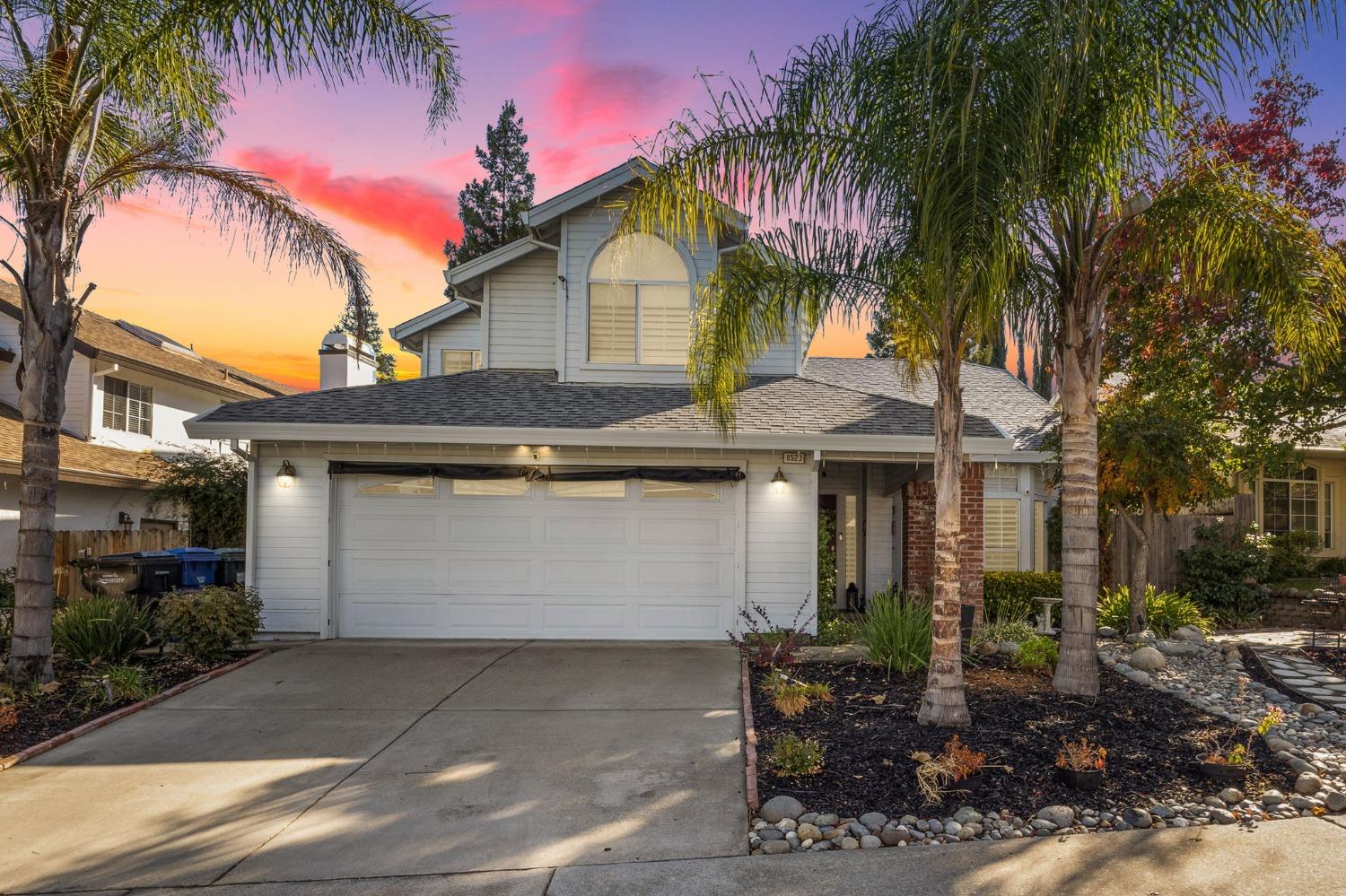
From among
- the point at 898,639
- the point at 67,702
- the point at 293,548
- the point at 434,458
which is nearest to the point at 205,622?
the point at 293,548

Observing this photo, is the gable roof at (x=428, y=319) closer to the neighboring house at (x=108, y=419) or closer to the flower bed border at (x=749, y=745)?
the neighboring house at (x=108, y=419)

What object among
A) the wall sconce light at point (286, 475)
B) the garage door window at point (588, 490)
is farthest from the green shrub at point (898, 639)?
the wall sconce light at point (286, 475)

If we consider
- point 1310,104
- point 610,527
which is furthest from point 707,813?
point 1310,104

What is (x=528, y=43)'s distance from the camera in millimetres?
10742

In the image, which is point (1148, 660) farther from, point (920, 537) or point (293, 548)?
point (293, 548)

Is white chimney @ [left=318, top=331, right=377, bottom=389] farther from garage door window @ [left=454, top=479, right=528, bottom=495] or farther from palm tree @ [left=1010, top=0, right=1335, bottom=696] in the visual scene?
palm tree @ [left=1010, top=0, right=1335, bottom=696]

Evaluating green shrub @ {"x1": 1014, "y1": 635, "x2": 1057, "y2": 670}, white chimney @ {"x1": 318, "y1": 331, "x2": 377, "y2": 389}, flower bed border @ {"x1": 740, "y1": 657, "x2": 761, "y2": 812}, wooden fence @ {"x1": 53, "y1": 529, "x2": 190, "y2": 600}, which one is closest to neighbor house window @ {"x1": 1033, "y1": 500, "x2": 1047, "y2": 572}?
green shrub @ {"x1": 1014, "y1": 635, "x2": 1057, "y2": 670}

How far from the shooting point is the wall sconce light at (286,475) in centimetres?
1027

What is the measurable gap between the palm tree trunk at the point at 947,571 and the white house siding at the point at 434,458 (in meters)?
3.99

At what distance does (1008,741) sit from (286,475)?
28.5ft

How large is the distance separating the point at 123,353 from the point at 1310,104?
20.6 meters

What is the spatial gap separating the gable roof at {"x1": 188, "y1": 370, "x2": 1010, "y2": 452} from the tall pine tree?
18929 mm

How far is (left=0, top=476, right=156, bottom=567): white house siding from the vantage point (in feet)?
43.1

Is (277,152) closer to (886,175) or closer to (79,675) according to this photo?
(79,675)
